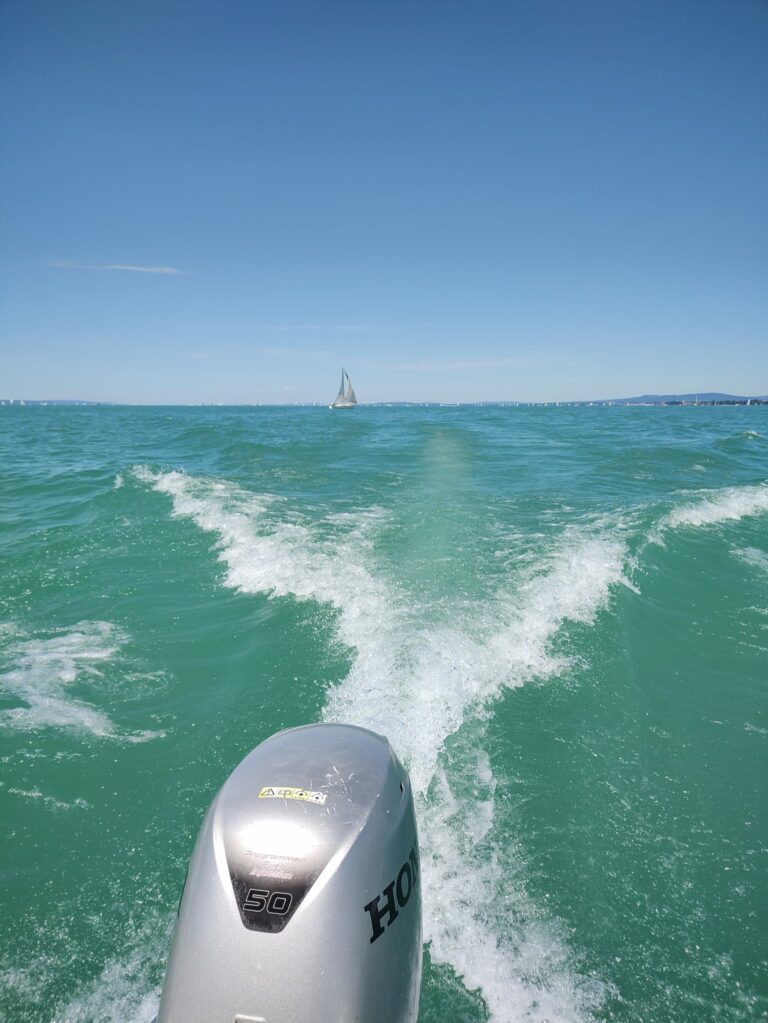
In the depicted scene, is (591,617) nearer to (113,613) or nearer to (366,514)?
(366,514)

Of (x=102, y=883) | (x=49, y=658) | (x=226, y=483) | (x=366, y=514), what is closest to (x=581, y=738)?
(x=102, y=883)

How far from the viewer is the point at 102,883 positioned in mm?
2807

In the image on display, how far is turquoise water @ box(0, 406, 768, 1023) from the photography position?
2439 mm

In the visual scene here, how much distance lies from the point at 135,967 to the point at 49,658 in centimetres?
363

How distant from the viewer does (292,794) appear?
6.88ft

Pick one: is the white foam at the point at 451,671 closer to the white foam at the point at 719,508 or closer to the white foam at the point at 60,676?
the white foam at the point at 60,676

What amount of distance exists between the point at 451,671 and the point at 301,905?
10.0 ft

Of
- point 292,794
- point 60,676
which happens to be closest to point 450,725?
point 292,794

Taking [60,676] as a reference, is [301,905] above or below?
above

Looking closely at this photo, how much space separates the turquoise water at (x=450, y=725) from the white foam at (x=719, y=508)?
20 centimetres

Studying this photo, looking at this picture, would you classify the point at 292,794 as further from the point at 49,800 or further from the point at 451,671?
the point at 451,671

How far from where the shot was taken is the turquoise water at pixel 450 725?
8.00 feet

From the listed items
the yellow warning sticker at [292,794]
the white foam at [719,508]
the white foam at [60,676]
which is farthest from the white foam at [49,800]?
the white foam at [719,508]

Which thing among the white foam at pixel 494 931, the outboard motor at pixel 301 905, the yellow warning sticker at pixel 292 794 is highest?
the yellow warning sticker at pixel 292 794
